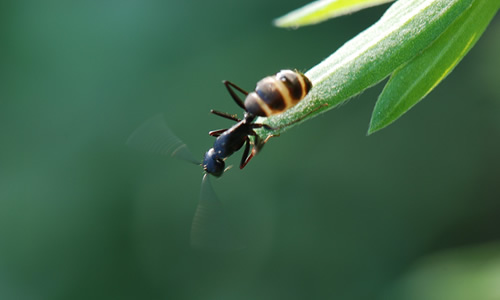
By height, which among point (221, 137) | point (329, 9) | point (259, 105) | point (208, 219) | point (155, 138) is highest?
point (329, 9)

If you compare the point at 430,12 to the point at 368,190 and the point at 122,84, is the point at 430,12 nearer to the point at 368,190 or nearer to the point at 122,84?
the point at 368,190

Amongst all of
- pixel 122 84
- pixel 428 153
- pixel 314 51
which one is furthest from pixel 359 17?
pixel 122 84

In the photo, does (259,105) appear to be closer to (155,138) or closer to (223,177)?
(155,138)

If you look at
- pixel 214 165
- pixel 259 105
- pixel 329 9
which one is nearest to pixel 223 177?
pixel 214 165

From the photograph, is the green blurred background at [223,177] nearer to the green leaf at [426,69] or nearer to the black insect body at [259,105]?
the black insect body at [259,105]

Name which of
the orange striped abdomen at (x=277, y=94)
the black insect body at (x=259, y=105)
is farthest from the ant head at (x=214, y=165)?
the orange striped abdomen at (x=277, y=94)

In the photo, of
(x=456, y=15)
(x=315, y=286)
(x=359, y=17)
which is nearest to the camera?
(x=456, y=15)

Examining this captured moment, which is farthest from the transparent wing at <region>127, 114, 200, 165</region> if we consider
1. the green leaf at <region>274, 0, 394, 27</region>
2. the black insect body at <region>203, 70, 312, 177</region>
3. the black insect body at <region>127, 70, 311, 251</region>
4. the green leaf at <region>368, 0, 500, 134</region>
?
the green leaf at <region>368, 0, 500, 134</region>

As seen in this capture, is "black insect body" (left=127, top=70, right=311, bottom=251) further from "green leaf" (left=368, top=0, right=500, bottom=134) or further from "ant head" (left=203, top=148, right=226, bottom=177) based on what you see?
"green leaf" (left=368, top=0, right=500, bottom=134)
